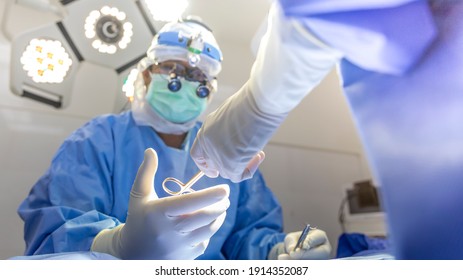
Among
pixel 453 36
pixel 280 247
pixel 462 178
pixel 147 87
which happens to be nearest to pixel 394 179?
pixel 462 178

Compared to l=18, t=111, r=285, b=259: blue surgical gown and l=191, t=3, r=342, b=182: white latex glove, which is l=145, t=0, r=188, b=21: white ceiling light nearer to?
l=18, t=111, r=285, b=259: blue surgical gown

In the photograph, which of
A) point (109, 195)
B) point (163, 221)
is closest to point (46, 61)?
point (109, 195)

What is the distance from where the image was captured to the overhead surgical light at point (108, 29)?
4.11ft

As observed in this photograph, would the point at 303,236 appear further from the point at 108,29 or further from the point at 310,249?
the point at 108,29

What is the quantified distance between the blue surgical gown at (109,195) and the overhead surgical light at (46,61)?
0.93ft

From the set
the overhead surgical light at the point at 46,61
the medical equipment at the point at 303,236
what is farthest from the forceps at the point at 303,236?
the overhead surgical light at the point at 46,61

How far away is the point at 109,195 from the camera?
1.04 m

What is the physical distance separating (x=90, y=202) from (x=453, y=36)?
917 millimetres

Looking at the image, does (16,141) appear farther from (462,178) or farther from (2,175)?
(462,178)

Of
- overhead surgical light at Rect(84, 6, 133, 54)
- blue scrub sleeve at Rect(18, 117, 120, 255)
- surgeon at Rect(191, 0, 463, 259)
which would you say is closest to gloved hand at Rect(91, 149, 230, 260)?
blue scrub sleeve at Rect(18, 117, 120, 255)

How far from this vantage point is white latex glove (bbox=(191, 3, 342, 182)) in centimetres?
49

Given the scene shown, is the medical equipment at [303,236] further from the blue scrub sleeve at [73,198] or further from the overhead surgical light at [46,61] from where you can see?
the overhead surgical light at [46,61]

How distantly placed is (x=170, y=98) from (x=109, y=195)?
1.25 feet

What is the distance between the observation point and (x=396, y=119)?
478 millimetres
